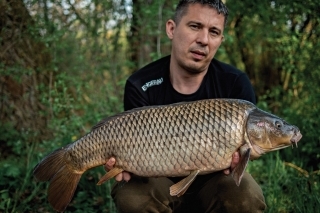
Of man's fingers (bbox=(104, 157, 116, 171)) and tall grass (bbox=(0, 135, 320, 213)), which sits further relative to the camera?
tall grass (bbox=(0, 135, 320, 213))

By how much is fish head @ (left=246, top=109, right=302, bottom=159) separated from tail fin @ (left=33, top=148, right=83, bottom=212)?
30.9 inches

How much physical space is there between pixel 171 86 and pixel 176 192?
686mm

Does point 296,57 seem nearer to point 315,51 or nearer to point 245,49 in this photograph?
point 315,51

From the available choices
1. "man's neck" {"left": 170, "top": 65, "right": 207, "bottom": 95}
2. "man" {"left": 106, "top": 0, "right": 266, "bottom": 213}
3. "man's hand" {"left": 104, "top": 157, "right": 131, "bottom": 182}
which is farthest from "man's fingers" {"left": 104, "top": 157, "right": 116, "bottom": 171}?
"man's neck" {"left": 170, "top": 65, "right": 207, "bottom": 95}

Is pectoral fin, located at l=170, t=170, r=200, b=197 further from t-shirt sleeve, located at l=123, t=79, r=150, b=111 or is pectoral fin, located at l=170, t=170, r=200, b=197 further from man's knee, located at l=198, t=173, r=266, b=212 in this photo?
t-shirt sleeve, located at l=123, t=79, r=150, b=111

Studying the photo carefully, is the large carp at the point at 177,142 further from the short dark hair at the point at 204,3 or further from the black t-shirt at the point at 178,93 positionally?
the short dark hair at the point at 204,3

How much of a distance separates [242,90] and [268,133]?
1.57 ft

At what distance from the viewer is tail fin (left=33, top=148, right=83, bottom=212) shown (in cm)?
206

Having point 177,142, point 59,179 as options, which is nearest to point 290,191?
point 177,142

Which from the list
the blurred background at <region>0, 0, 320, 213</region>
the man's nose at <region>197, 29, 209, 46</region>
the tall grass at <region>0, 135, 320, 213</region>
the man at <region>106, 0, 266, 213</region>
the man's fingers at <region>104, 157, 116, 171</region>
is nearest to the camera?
the man's fingers at <region>104, 157, 116, 171</region>

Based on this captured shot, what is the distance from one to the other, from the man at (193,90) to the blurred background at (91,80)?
56 cm

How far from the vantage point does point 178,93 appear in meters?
2.37

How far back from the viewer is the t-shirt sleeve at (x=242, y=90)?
231cm

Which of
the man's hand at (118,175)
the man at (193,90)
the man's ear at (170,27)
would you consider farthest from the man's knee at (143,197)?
the man's ear at (170,27)
